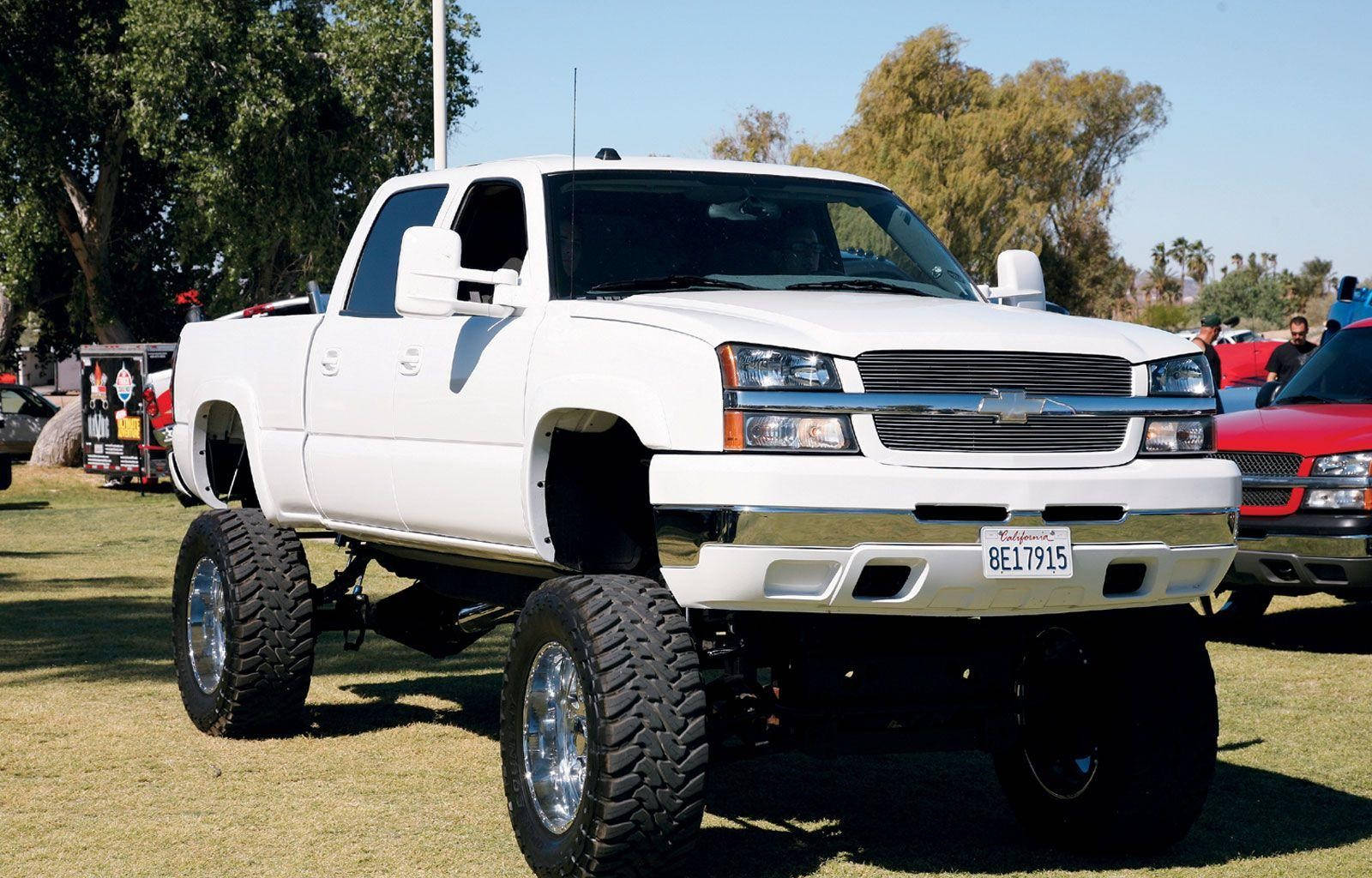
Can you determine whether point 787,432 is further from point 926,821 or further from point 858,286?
point 926,821

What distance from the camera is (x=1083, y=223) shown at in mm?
70812

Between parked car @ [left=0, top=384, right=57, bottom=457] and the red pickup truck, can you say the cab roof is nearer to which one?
the red pickup truck

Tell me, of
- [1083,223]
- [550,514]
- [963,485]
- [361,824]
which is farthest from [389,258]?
[1083,223]

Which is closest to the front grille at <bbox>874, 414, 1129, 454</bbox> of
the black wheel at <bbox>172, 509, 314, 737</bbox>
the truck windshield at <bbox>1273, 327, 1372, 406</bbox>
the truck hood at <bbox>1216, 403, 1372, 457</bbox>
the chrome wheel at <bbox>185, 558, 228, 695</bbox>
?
the black wheel at <bbox>172, 509, 314, 737</bbox>

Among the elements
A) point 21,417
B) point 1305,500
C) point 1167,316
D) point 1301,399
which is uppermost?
point 1167,316

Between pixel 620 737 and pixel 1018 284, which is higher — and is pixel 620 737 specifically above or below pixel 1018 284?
below

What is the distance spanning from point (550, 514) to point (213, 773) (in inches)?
83.3

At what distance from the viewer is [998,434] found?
16.0ft

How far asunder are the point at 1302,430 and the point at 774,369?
6.14 metres

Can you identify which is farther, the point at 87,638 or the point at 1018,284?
the point at 87,638

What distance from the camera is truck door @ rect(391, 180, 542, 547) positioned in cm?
560

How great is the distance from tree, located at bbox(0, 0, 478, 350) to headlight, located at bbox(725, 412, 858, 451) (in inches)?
1097

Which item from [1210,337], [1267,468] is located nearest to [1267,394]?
[1267,468]

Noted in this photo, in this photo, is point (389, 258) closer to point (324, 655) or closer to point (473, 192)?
point (473, 192)
